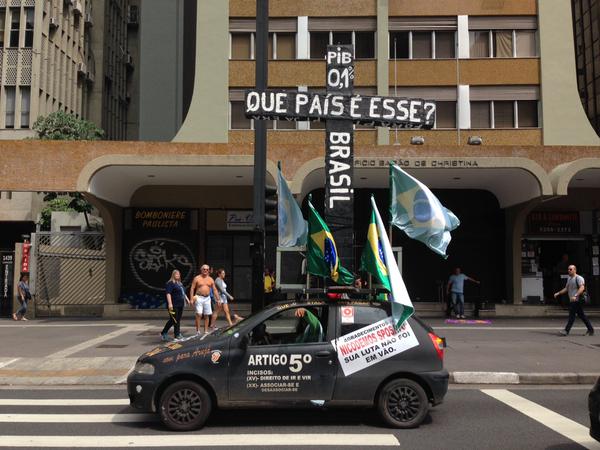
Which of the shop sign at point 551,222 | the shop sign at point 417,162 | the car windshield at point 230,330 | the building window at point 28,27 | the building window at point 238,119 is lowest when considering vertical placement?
the car windshield at point 230,330

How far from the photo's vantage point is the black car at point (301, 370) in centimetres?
658

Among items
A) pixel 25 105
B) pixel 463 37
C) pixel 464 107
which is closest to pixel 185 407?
pixel 464 107

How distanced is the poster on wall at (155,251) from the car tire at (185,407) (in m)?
15.1

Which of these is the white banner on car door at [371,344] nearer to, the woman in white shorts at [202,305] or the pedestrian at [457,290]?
the woman in white shorts at [202,305]

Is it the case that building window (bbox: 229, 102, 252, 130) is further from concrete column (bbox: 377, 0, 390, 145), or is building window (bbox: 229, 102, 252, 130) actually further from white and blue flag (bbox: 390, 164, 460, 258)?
white and blue flag (bbox: 390, 164, 460, 258)

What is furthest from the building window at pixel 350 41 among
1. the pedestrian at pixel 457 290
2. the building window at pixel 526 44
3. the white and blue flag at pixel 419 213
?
the white and blue flag at pixel 419 213

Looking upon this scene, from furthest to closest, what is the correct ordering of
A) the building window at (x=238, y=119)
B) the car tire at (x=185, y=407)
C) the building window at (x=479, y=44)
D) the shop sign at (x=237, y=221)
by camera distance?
the building window at (x=479, y=44) → the building window at (x=238, y=119) → the shop sign at (x=237, y=221) → the car tire at (x=185, y=407)

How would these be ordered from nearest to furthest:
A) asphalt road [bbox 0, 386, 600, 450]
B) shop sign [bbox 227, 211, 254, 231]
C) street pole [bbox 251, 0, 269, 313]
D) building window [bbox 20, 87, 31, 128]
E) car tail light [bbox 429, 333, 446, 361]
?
1. asphalt road [bbox 0, 386, 600, 450]
2. car tail light [bbox 429, 333, 446, 361]
3. street pole [bbox 251, 0, 269, 313]
4. shop sign [bbox 227, 211, 254, 231]
5. building window [bbox 20, 87, 31, 128]

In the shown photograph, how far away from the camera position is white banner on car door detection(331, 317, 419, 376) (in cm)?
673

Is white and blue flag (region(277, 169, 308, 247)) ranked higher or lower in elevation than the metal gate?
higher

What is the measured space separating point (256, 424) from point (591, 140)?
72.2ft

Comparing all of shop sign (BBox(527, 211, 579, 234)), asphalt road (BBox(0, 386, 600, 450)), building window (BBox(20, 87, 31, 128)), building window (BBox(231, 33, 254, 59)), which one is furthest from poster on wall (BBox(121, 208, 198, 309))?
building window (BBox(20, 87, 31, 128))

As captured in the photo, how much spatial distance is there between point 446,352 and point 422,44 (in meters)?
16.9

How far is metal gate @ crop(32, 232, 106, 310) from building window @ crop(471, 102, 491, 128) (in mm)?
15749
